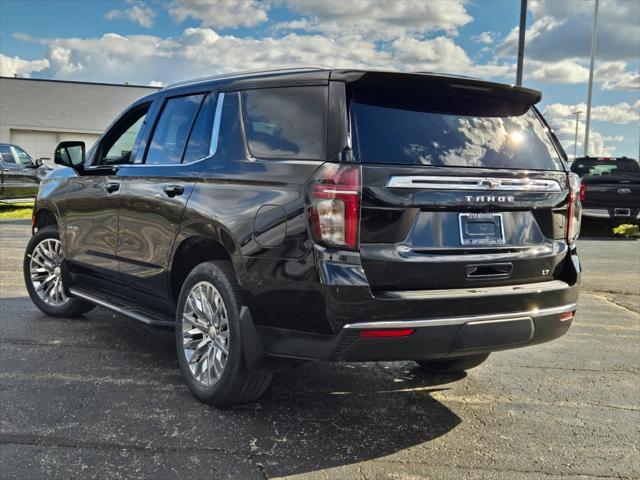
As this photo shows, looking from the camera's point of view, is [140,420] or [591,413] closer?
[140,420]

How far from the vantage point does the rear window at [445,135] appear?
3.46m

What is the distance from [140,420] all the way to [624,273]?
8393 mm

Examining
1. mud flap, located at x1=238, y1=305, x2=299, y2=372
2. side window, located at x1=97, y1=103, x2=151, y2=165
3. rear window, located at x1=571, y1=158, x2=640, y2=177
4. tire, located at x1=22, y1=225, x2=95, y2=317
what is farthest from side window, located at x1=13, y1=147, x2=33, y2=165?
mud flap, located at x1=238, y1=305, x2=299, y2=372

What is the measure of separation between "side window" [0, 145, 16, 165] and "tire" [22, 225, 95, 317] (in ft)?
44.6

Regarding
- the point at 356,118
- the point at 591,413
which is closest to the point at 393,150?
the point at 356,118

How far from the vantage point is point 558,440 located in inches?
146

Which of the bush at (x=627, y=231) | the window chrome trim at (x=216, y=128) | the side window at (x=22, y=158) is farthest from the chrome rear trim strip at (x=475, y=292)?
the side window at (x=22, y=158)

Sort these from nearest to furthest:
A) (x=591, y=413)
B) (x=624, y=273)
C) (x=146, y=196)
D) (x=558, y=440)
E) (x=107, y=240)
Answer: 1. (x=558, y=440)
2. (x=591, y=413)
3. (x=146, y=196)
4. (x=107, y=240)
5. (x=624, y=273)

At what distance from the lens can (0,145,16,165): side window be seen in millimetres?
18562

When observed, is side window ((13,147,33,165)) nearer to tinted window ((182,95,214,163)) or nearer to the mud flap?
tinted window ((182,95,214,163))

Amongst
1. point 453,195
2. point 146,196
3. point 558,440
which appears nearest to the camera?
point 453,195

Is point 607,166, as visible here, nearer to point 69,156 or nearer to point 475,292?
point 69,156

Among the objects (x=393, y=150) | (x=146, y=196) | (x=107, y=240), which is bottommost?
(x=107, y=240)

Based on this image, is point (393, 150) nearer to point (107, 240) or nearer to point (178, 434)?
point (178, 434)
